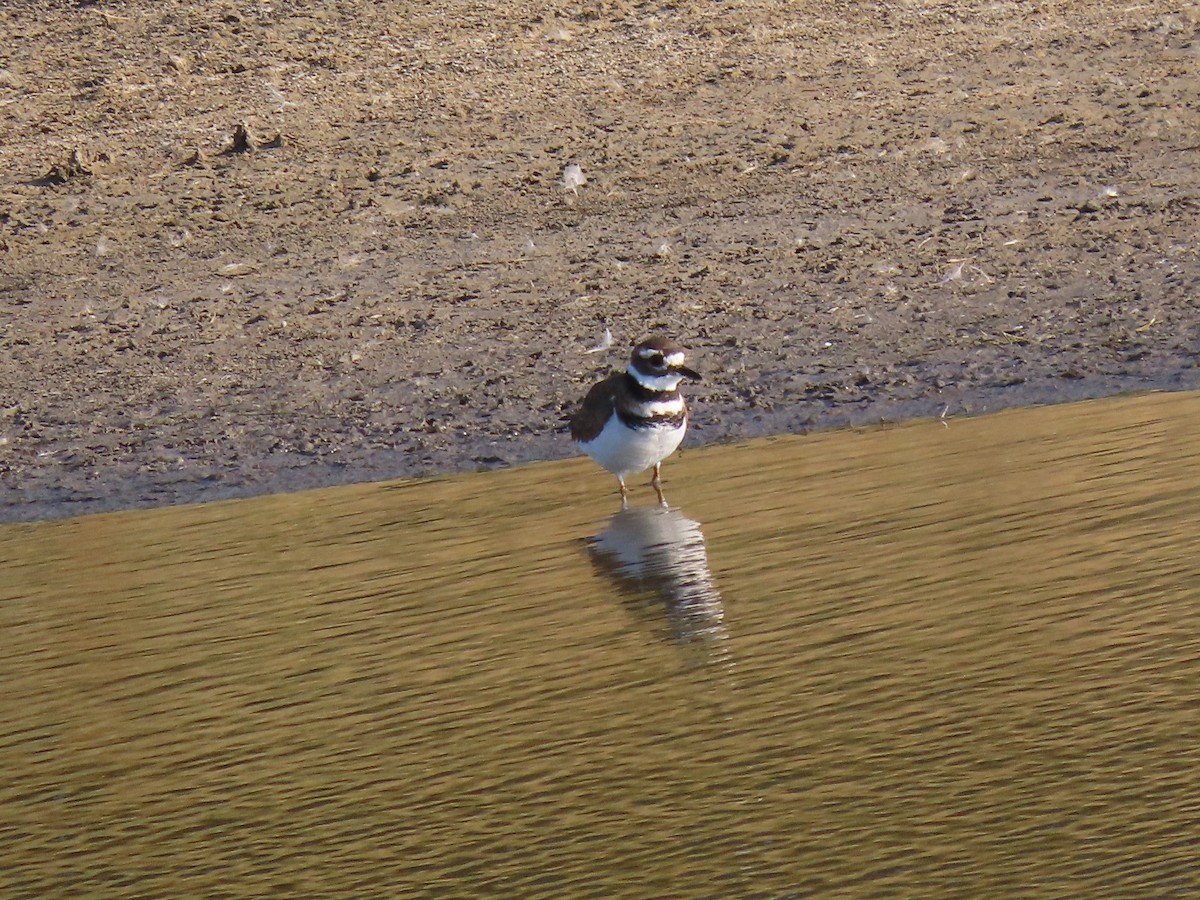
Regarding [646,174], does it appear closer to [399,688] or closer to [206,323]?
[206,323]

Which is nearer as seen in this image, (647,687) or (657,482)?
(647,687)

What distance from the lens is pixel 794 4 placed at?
54.3 ft

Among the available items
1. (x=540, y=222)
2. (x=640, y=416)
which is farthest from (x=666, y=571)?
(x=540, y=222)

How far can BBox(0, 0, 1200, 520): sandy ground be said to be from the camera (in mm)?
11508

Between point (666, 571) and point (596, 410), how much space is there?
180cm

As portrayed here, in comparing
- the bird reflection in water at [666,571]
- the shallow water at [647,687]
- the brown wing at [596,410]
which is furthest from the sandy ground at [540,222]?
the bird reflection in water at [666,571]

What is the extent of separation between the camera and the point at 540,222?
13.9m

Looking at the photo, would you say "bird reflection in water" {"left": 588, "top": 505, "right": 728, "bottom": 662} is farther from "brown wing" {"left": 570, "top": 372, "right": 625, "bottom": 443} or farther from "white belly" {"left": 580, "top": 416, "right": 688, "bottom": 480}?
"brown wing" {"left": 570, "top": 372, "right": 625, "bottom": 443}

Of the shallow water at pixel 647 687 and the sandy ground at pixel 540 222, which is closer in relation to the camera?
the shallow water at pixel 647 687

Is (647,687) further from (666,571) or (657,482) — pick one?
(657,482)

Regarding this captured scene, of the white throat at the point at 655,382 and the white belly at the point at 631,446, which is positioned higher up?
the white throat at the point at 655,382

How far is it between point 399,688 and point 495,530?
6.83 feet

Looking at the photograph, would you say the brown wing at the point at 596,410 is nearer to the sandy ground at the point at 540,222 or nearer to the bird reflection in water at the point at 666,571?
the bird reflection in water at the point at 666,571

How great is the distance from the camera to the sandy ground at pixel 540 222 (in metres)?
11.5
